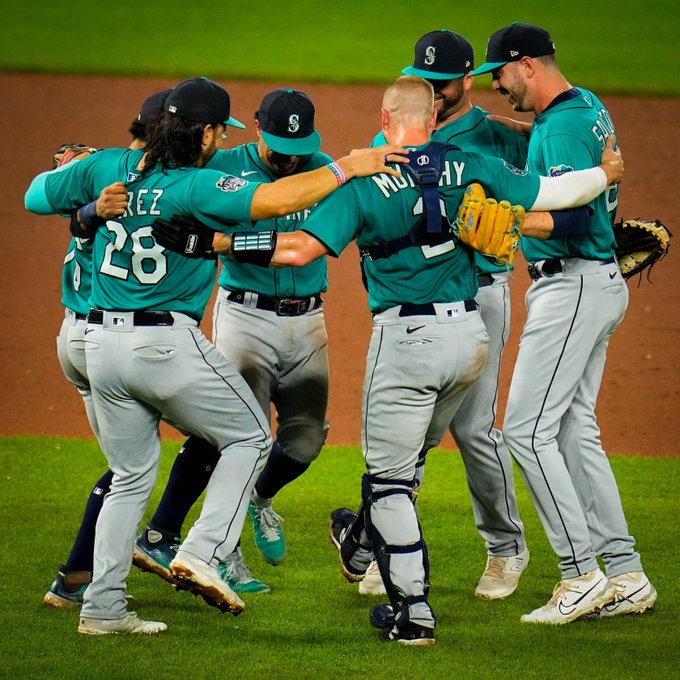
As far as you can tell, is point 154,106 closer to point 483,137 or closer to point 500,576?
point 483,137

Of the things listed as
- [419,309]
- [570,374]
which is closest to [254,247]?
[419,309]

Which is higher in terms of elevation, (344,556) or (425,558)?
(425,558)

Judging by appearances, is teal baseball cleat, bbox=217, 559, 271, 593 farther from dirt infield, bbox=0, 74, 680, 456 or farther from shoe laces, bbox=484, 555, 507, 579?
dirt infield, bbox=0, 74, 680, 456

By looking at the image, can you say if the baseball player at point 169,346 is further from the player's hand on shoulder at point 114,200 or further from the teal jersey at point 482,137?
the teal jersey at point 482,137

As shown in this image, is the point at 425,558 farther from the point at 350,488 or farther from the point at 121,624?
the point at 350,488

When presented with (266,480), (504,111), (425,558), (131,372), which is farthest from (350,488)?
(504,111)

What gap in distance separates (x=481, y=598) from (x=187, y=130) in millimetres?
2280

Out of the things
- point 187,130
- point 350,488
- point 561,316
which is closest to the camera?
point 187,130

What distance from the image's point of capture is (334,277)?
10.2 meters

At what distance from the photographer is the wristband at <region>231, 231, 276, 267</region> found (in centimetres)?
405

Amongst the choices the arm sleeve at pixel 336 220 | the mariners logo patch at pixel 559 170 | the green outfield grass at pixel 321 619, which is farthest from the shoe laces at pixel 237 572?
the mariners logo patch at pixel 559 170

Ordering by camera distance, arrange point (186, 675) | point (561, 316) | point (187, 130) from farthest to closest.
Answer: point (561, 316) → point (187, 130) → point (186, 675)

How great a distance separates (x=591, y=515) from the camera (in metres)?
4.73

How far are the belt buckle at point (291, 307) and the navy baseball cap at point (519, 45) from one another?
4.19 ft
